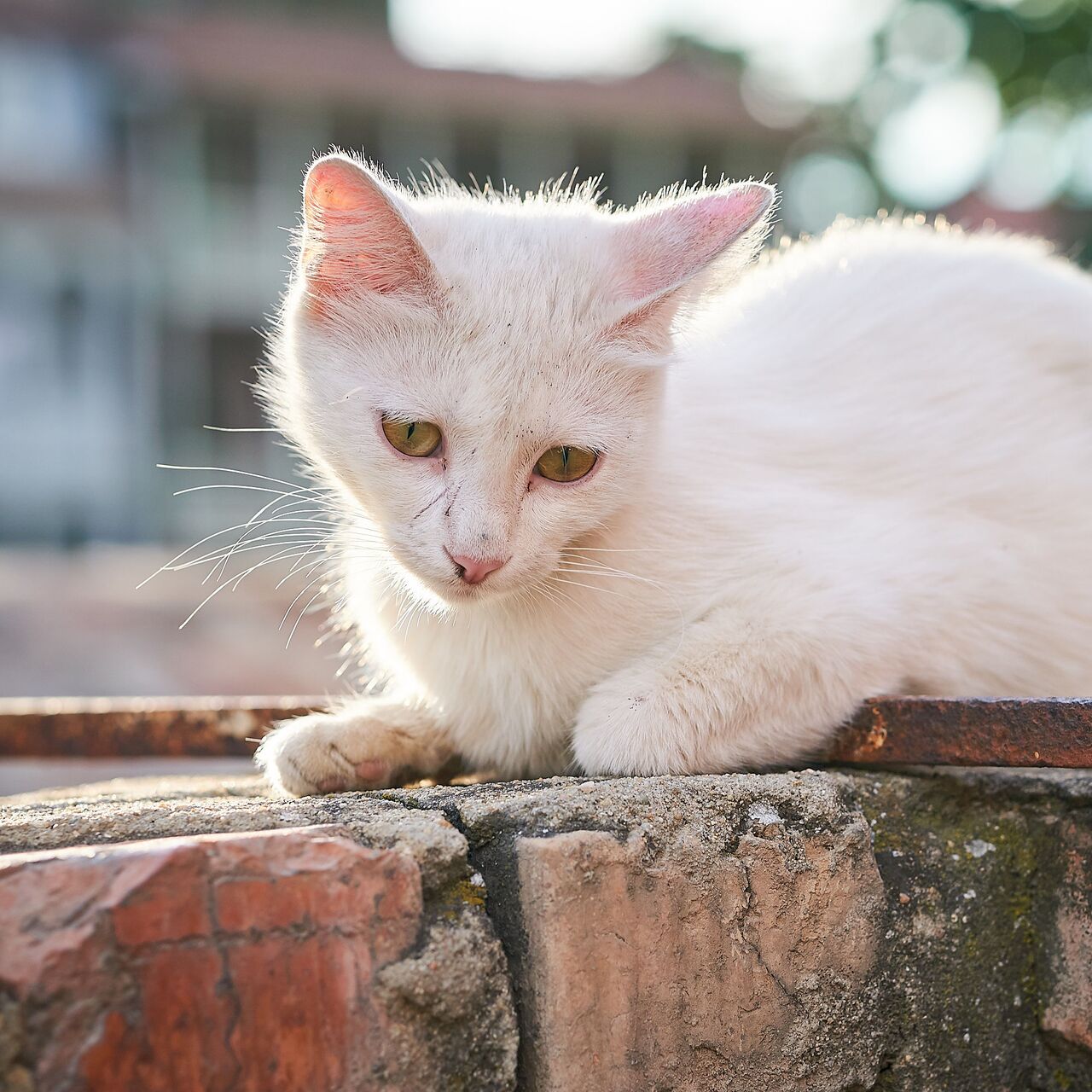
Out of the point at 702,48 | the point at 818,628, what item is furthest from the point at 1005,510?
the point at 702,48

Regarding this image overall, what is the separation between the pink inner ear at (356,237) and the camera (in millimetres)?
1642

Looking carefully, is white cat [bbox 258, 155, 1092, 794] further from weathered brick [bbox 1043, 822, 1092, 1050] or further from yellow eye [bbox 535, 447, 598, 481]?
weathered brick [bbox 1043, 822, 1092, 1050]

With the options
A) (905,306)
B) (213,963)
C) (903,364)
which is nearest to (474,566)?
(213,963)

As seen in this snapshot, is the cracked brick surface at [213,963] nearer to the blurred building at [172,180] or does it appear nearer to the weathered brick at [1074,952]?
the weathered brick at [1074,952]

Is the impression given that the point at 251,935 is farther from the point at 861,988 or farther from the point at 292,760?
the point at 861,988

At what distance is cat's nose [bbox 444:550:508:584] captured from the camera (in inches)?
62.1

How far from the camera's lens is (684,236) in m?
1.74

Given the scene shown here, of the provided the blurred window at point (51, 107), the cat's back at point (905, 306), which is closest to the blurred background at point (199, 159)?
the blurred window at point (51, 107)

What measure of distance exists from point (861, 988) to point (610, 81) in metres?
14.6

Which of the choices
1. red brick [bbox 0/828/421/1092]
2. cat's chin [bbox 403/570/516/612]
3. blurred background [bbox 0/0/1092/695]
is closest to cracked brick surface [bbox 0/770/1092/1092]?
red brick [bbox 0/828/421/1092]

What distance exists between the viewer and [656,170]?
50.5 feet

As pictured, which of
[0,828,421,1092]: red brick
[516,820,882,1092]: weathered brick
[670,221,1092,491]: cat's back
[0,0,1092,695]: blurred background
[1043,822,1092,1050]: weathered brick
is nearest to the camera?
[0,828,421,1092]: red brick

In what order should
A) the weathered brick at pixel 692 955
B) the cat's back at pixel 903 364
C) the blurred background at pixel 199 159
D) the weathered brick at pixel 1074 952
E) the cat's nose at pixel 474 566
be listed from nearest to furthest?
the weathered brick at pixel 692 955 → the weathered brick at pixel 1074 952 → the cat's nose at pixel 474 566 → the cat's back at pixel 903 364 → the blurred background at pixel 199 159

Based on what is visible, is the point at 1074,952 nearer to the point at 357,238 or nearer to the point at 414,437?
the point at 414,437
